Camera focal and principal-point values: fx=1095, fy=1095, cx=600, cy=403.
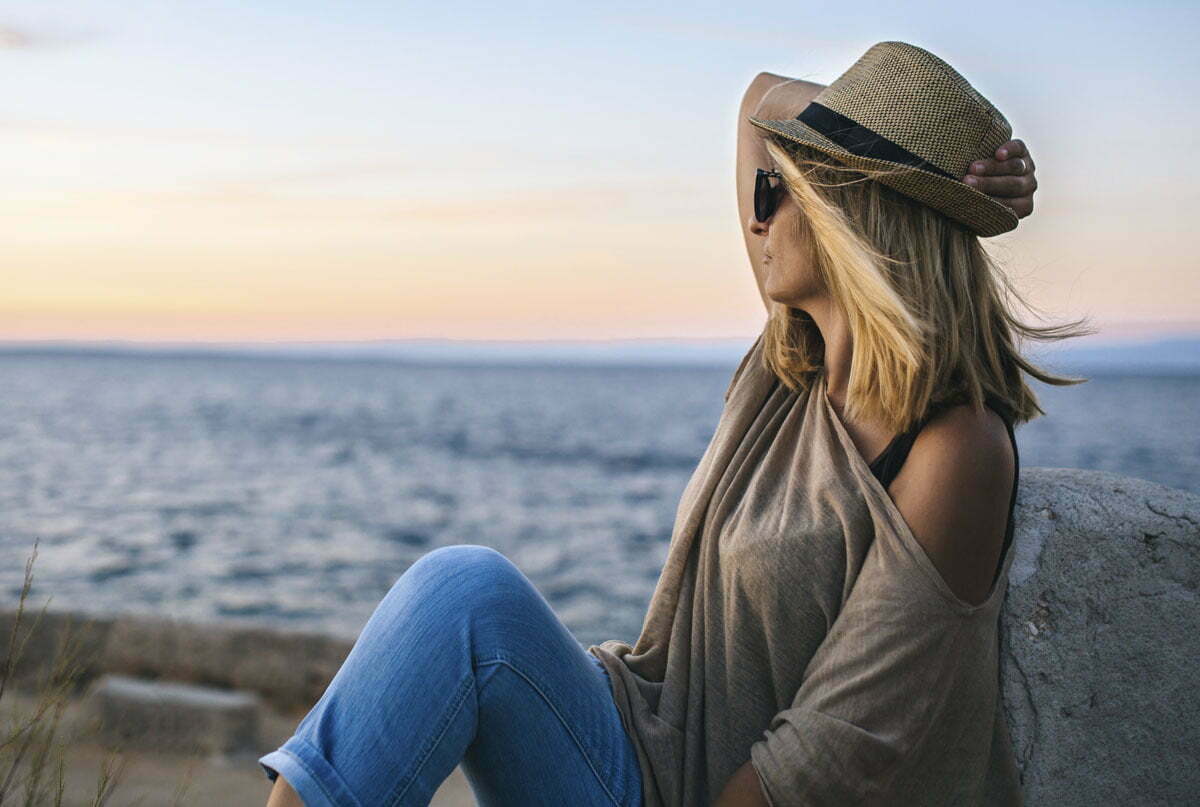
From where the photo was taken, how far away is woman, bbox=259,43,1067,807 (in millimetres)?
1867

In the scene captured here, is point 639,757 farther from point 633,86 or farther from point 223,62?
point 223,62

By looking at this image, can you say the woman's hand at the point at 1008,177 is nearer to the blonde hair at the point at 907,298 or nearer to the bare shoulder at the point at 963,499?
the blonde hair at the point at 907,298

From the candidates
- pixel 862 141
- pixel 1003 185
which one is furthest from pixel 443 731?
pixel 1003 185

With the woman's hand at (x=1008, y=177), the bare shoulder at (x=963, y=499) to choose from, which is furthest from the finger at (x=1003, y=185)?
the bare shoulder at (x=963, y=499)

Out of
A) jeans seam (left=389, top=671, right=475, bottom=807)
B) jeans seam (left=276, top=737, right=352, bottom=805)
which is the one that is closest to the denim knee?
jeans seam (left=389, top=671, right=475, bottom=807)

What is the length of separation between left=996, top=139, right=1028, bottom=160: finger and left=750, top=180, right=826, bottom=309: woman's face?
0.38 meters

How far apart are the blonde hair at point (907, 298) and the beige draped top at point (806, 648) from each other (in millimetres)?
190

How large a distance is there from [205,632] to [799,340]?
16.7 ft

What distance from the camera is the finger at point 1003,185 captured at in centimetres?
204

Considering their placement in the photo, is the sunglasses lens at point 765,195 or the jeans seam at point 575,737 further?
the sunglasses lens at point 765,195

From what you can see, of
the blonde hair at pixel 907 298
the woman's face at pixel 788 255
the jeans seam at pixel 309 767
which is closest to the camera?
the jeans seam at pixel 309 767

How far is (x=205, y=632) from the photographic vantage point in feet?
21.0

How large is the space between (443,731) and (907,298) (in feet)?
3.66

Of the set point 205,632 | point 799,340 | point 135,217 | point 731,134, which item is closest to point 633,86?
point 205,632
